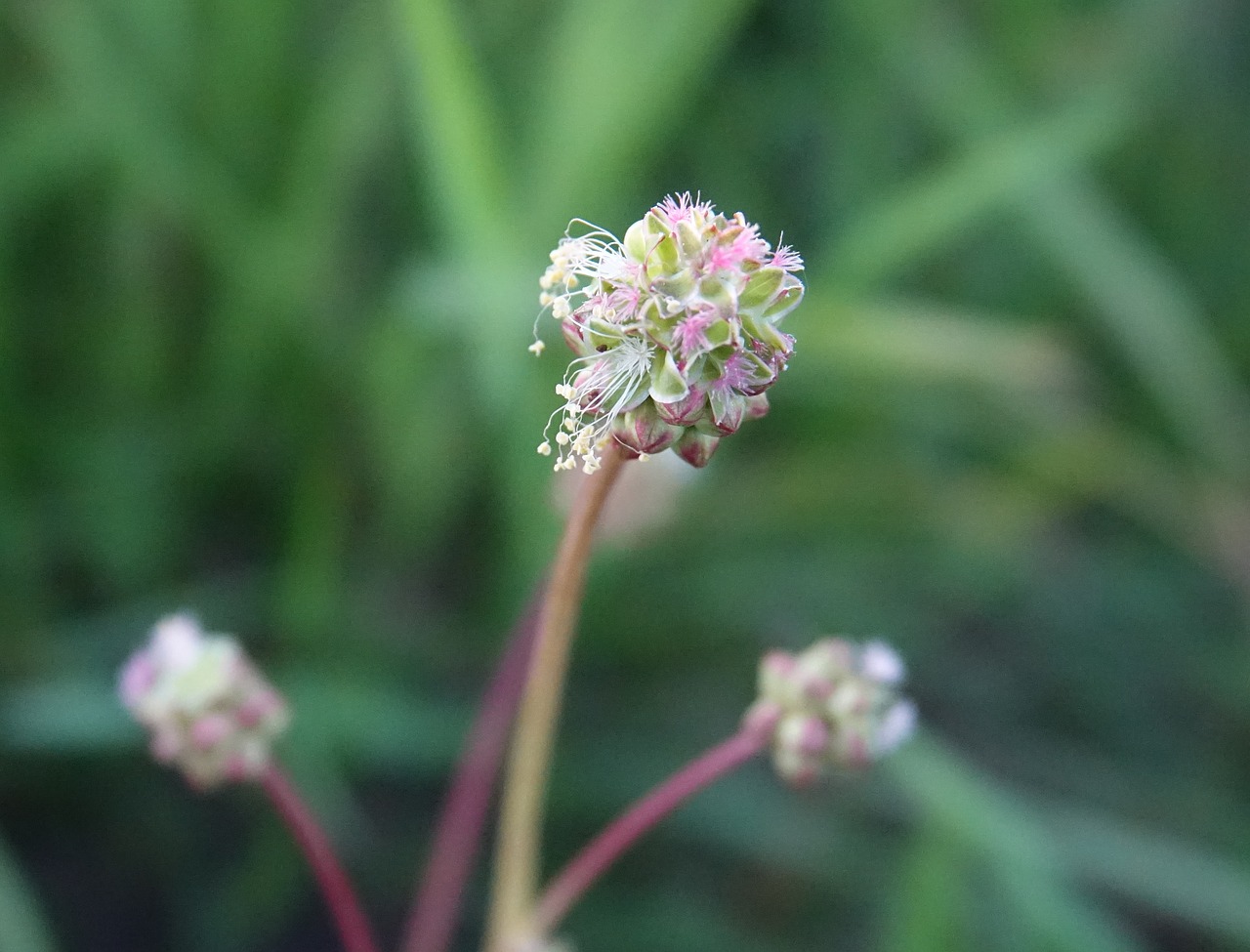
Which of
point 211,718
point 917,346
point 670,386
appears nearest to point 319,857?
point 211,718

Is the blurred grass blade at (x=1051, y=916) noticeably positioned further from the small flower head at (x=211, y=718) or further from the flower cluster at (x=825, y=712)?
the small flower head at (x=211, y=718)

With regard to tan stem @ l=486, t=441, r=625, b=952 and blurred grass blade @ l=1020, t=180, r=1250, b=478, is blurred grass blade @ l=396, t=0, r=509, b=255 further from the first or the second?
blurred grass blade @ l=1020, t=180, r=1250, b=478

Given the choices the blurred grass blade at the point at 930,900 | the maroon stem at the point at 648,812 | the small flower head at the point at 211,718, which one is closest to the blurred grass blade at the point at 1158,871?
the blurred grass blade at the point at 930,900

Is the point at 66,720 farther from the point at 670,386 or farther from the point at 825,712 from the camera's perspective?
the point at 670,386

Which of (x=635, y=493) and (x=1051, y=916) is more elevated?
(x=635, y=493)

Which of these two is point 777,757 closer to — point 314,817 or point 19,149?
point 314,817

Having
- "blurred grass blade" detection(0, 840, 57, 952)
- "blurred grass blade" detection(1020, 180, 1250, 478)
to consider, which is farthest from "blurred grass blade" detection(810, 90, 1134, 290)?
"blurred grass blade" detection(0, 840, 57, 952)

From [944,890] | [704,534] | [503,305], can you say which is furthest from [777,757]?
[704,534]
